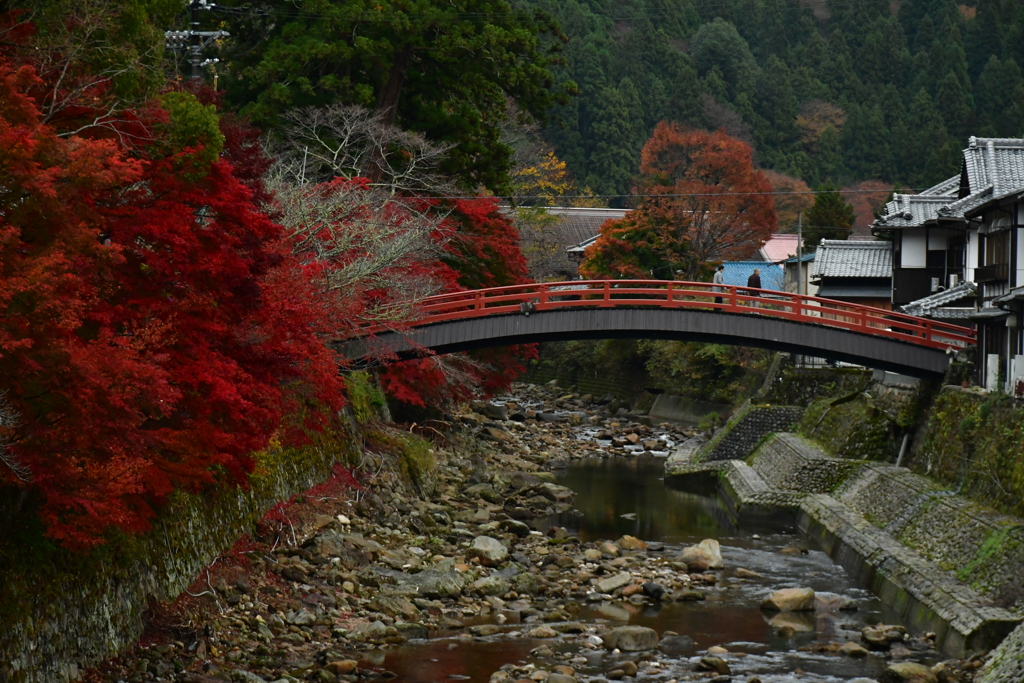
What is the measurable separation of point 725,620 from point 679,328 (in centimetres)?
1012

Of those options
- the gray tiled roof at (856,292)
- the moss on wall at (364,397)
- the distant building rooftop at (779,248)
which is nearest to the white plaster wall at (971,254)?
the gray tiled roof at (856,292)

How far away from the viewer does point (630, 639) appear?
16094 millimetres

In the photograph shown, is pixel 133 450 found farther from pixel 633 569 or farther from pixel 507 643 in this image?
pixel 633 569

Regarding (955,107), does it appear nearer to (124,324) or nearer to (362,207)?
(362,207)

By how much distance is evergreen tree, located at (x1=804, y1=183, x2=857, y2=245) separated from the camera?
50406 mm

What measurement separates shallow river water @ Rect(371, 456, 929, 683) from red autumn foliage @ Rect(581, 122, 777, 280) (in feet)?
64.1

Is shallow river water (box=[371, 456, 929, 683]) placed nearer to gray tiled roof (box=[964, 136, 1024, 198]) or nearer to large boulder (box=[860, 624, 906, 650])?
large boulder (box=[860, 624, 906, 650])

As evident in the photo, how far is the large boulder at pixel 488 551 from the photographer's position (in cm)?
2038

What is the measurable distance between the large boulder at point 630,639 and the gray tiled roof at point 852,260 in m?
23.8

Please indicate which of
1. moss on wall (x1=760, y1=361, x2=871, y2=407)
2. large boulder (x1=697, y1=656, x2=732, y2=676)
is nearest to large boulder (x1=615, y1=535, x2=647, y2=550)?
large boulder (x1=697, y1=656, x2=732, y2=676)

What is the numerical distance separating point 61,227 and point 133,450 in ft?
8.38

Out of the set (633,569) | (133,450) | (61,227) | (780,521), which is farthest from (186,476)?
(780,521)

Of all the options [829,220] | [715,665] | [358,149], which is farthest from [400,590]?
[829,220]

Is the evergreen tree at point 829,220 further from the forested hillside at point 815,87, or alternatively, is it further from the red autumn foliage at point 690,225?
the forested hillside at point 815,87
